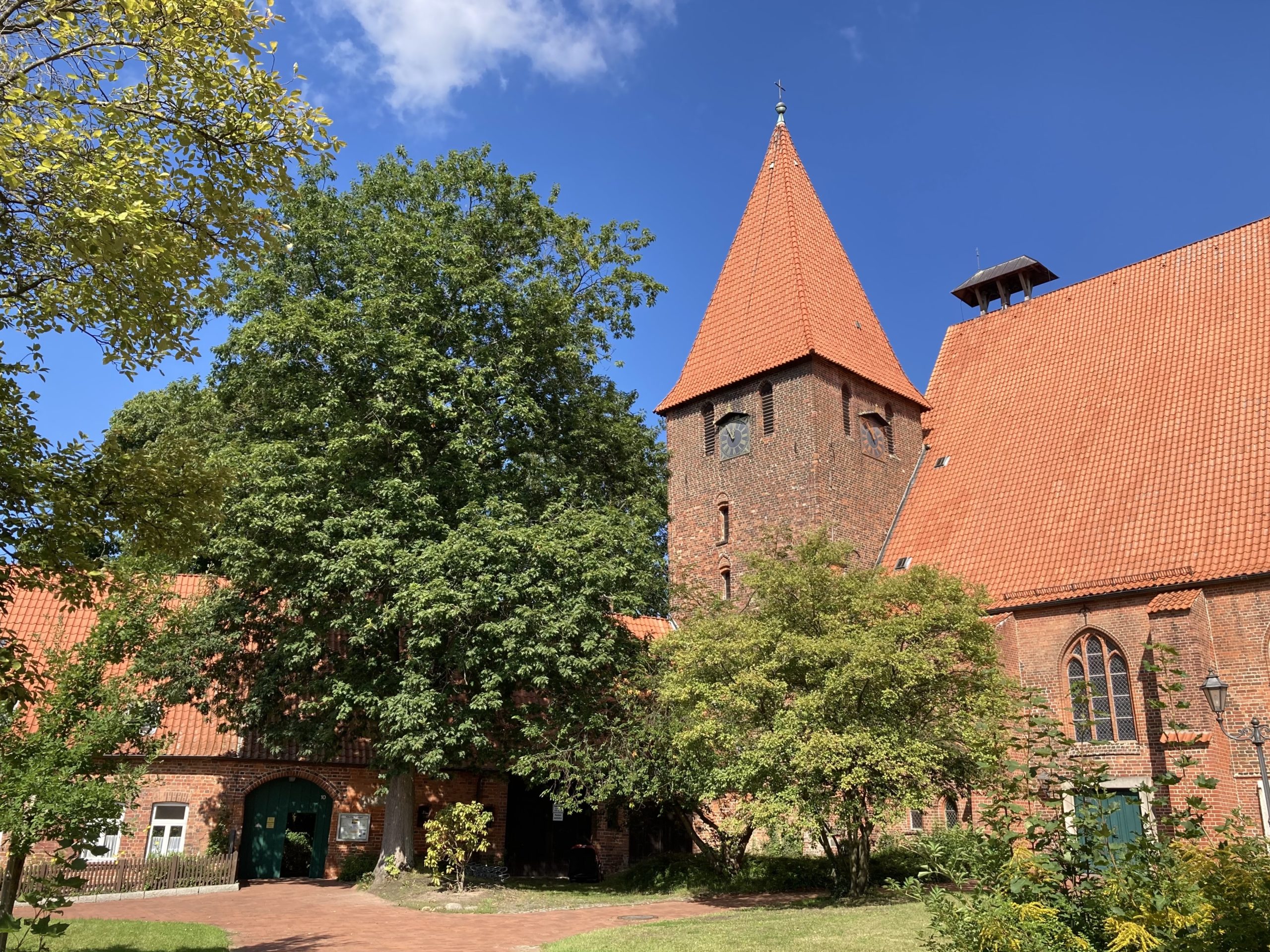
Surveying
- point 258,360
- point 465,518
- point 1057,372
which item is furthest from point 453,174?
point 1057,372

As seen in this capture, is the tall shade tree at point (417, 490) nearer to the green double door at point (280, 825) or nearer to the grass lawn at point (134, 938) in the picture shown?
the green double door at point (280, 825)

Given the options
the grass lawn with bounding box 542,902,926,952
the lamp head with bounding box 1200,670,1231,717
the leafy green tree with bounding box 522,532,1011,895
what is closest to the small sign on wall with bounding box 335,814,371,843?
the leafy green tree with bounding box 522,532,1011,895

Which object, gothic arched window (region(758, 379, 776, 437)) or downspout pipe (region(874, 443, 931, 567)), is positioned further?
gothic arched window (region(758, 379, 776, 437))

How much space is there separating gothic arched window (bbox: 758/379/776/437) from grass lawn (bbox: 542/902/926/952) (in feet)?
41.3

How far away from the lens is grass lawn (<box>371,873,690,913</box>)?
15742mm

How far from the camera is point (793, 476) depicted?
23.2 meters

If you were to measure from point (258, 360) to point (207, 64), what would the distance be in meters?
11.6

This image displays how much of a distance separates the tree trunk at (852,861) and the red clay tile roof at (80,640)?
1237cm

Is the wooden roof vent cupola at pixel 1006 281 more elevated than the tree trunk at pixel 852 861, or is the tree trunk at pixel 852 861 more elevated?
A: the wooden roof vent cupola at pixel 1006 281

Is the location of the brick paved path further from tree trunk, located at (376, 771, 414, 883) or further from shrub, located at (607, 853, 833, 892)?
shrub, located at (607, 853, 833, 892)

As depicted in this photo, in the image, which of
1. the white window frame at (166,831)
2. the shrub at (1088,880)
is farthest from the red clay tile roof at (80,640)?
the shrub at (1088,880)

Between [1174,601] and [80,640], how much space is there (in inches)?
846

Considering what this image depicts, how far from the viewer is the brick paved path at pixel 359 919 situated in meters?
11.6

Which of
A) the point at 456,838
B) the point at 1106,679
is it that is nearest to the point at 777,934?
the point at 456,838
